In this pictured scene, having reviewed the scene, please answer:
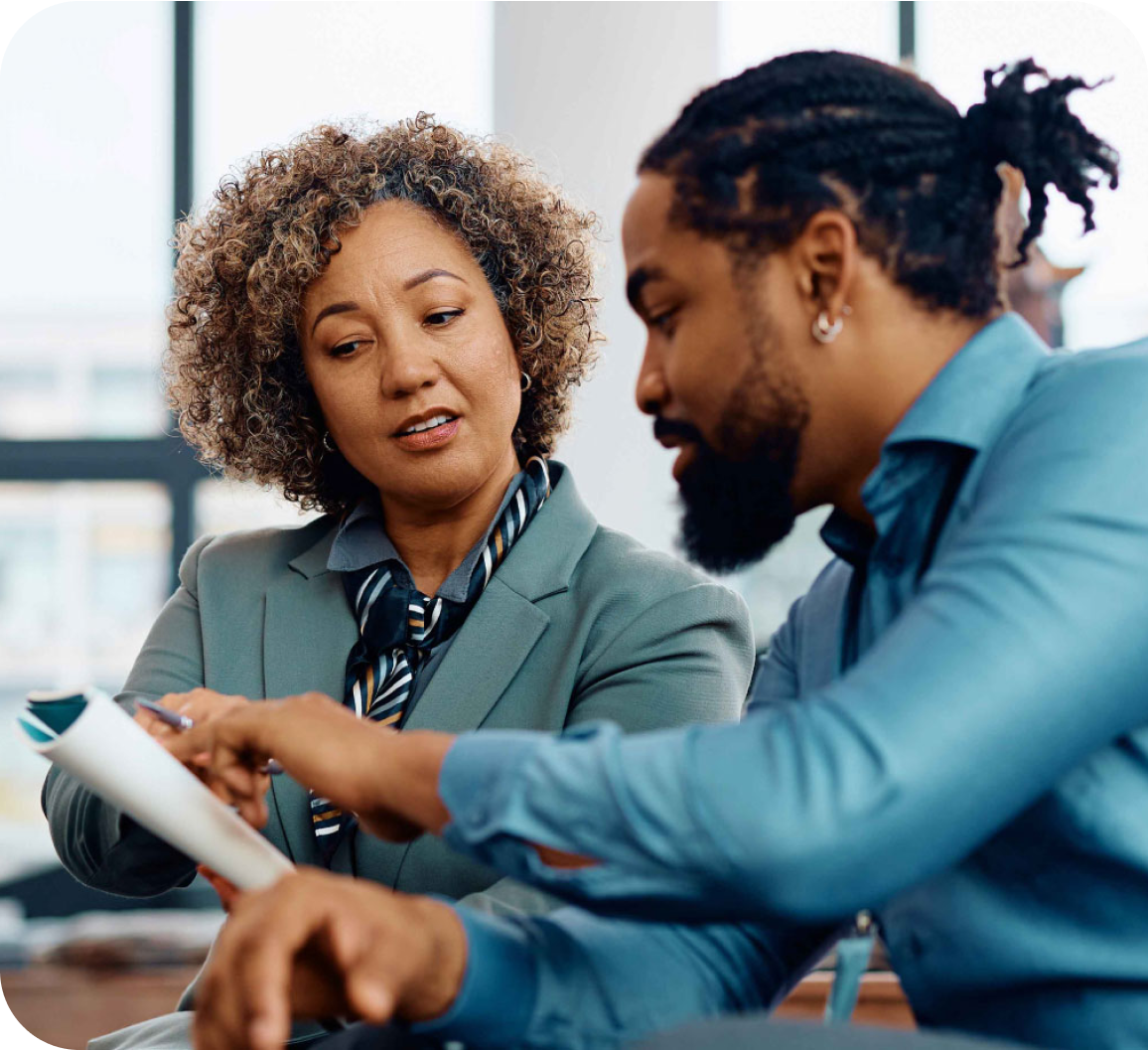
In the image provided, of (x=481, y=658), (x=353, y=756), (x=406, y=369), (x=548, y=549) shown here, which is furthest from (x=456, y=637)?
(x=353, y=756)

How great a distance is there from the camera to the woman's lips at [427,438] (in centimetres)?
158

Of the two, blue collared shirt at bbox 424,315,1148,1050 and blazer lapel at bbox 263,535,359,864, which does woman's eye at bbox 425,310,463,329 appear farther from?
blue collared shirt at bbox 424,315,1148,1050

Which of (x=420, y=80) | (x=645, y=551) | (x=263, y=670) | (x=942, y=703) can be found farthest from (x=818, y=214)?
(x=420, y=80)

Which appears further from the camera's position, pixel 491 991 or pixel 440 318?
pixel 440 318

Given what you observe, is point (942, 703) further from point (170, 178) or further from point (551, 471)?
point (170, 178)

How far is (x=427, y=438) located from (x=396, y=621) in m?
0.24

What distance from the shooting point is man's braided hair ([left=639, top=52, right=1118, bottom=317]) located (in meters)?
0.92

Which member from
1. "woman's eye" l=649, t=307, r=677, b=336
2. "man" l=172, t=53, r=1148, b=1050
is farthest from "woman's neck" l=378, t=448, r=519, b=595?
"woman's eye" l=649, t=307, r=677, b=336

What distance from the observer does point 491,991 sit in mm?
823

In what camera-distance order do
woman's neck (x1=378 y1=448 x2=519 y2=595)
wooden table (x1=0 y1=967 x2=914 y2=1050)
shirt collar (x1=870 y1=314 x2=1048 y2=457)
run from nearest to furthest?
shirt collar (x1=870 y1=314 x2=1048 y2=457), woman's neck (x1=378 y1=448 x2=519 y2=595), wooden table (x1=0 y1=967 x2=914 y2=1050)

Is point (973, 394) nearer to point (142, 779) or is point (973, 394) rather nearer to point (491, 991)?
point (491, 991)

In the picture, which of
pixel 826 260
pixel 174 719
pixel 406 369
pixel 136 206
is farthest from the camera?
pixel 136 206

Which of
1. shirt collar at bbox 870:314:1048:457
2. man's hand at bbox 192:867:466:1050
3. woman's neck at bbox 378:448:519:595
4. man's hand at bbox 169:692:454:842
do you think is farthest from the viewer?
woman's neck at bbox 378:448:519:595

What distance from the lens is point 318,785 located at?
0.83 m
